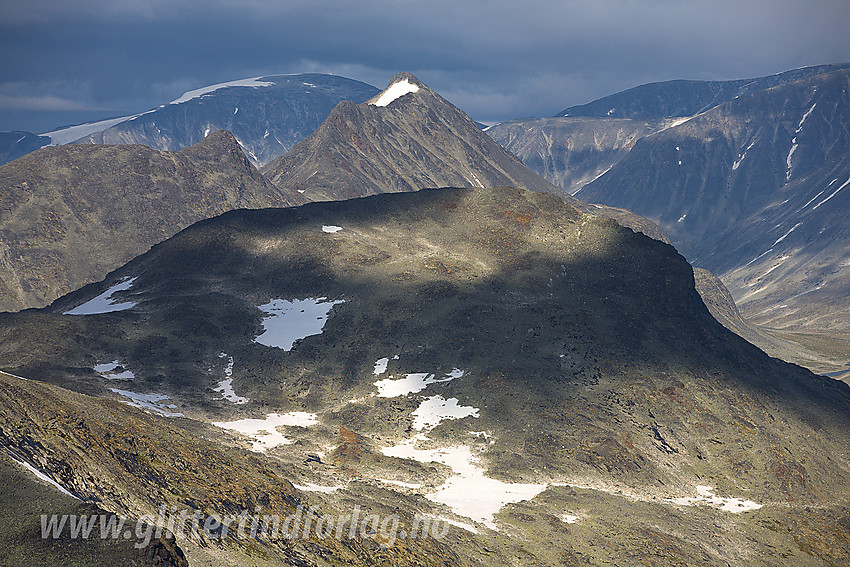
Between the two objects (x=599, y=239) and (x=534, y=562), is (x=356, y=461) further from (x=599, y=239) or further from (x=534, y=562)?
(x=599, y=239)

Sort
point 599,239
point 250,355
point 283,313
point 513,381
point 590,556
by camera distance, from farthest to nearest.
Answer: point 599,239, point 283,313, point 250,355, point 513,381, point 590,556

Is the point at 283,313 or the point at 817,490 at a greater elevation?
the point at 283,313

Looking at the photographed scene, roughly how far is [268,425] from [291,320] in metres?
32.8

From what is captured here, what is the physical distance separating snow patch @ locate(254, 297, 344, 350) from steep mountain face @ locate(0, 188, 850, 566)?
0.51 m

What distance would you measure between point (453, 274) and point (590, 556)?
71236mm

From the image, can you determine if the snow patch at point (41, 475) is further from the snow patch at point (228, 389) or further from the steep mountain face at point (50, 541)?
the snow patch at point (228, 389)

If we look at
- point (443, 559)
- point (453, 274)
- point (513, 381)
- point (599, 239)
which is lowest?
point (443, 559)

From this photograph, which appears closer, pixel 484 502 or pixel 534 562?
pixel 534 562

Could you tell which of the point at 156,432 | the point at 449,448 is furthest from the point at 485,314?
the point at 156,432

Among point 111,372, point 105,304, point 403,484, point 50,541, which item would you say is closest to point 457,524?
point 403,484

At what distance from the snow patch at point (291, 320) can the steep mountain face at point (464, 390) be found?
512mm

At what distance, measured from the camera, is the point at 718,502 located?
75812 mm

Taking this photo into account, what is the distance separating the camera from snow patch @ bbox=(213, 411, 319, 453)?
73.1m

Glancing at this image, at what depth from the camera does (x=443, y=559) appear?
4497cm
